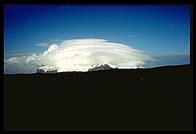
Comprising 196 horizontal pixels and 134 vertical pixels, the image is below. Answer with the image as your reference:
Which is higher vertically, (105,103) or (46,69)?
(46,69)

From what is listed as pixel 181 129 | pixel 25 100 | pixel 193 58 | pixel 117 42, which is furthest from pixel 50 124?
pixel 193 58

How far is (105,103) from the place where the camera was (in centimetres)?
235

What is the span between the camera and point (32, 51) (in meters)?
2.28

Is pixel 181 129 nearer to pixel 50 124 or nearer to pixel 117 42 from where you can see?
pixel 117 42

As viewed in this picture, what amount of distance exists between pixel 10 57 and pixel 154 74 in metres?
0.97

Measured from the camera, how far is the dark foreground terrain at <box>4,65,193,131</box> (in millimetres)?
2322

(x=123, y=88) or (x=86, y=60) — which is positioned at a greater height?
(x=86, y=60)

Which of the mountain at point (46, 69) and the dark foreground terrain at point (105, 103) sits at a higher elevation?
the mountain at point (46, 69)

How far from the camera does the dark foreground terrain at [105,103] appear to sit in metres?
2.32

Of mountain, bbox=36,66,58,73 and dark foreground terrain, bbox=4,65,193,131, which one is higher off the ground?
mountain, bbox=36,66,58,73
